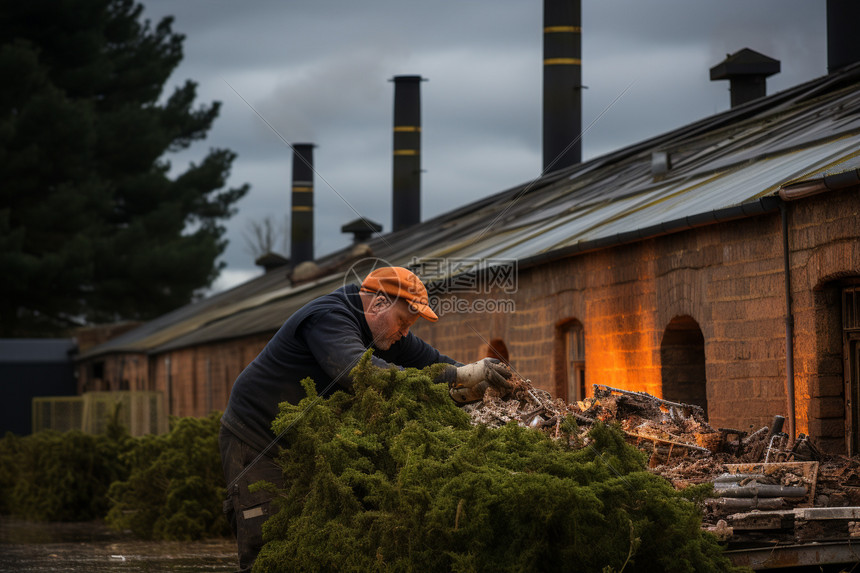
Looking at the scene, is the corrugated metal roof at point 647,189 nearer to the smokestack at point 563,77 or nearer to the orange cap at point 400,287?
the smokestack at point 563,77

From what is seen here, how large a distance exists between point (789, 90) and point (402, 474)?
14259mm

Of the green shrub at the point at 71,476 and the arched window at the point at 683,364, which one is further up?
the arched window at the point at 683,364

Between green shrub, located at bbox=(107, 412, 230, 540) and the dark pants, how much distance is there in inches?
242

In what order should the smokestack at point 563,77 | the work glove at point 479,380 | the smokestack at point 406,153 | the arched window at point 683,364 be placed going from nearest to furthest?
the work glove at point 479,380 → the arched window at point 683,364 → the smokestack at point 563,77 → the smokestack at point 406,153

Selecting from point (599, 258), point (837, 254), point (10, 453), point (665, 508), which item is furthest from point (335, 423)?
point (10, 453)

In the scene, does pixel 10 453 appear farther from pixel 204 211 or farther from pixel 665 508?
pixel 204 211

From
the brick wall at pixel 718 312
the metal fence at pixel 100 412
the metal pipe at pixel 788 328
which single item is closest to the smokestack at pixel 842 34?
the brick wall at pixel 718 312

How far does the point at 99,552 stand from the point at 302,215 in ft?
84.2

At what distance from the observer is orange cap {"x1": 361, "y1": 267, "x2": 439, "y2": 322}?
19.6 ft

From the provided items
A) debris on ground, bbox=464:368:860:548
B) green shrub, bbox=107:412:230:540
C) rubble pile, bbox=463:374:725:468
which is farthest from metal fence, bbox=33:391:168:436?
debris on ground, bbox=464:368:860:548

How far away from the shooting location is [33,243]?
118 feet

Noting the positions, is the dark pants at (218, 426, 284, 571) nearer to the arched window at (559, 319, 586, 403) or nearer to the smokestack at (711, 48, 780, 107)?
the arched window at (559, 319, 586, 403)

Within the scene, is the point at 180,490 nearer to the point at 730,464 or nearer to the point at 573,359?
the point at 573,359

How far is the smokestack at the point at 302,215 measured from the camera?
35.4 m
